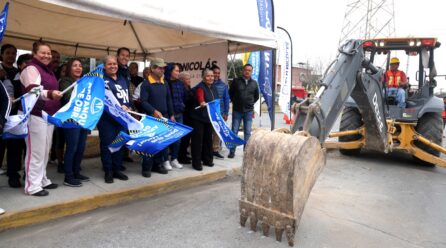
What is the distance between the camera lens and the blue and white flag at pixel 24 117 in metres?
3.83

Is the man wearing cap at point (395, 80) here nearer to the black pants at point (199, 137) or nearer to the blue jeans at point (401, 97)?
the blue jeans at point (401, 97)

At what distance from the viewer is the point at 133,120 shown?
4.66 m

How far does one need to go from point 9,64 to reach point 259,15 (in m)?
4.24

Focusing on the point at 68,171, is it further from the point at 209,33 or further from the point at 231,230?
the point at 209,33

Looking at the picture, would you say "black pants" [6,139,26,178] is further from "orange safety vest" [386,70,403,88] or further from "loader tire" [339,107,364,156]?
"orange safety vest" [386,70,403,88]

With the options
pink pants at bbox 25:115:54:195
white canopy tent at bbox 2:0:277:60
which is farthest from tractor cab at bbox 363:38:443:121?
pink pants at bbox 25:115:54:195

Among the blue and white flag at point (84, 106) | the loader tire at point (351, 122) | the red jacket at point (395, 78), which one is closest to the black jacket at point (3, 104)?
the blue and white flag at point (84, 106)

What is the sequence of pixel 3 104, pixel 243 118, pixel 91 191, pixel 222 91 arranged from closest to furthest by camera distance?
pixel 3 104 < pixel 91 191 < pixel 222 91 < pixel 243 118

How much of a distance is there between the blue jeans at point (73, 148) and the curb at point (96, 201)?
1.92ft

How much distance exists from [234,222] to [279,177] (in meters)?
1.15

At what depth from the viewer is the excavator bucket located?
3209mm

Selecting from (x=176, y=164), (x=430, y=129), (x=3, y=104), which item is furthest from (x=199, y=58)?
(x=430, y=129)

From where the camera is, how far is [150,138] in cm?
461

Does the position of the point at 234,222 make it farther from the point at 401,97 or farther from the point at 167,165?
the point at 401,97
